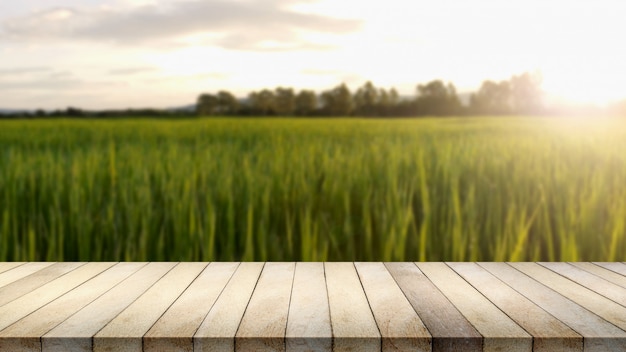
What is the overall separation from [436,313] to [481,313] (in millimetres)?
109

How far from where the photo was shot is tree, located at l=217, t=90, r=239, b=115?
26.7ft

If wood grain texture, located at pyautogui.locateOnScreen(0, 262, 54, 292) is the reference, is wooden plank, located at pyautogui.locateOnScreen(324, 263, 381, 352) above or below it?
above

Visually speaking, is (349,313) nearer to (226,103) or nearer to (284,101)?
(226,103)

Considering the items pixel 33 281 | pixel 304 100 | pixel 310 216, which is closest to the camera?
pixel 33 281

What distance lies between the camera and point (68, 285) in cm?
170

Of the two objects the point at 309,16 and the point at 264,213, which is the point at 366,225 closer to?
the point at 264,213

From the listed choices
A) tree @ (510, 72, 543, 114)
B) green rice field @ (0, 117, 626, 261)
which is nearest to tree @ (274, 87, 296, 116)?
tree @ (510, 72, 543, 114)

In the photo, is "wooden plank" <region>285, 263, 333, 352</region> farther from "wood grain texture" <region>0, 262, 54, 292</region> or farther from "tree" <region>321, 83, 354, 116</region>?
"tree" <region>321, 83, 354, 116</region>

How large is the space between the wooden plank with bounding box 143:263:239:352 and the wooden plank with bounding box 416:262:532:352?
0.60 meters

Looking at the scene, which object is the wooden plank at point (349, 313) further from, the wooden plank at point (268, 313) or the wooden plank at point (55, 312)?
the wooden plank at point (55, 312)

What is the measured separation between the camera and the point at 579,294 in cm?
164

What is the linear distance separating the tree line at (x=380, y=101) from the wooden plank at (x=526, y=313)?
4210 millimetres

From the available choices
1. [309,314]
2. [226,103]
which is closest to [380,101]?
[226,103]

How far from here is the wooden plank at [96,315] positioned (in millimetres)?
1238
